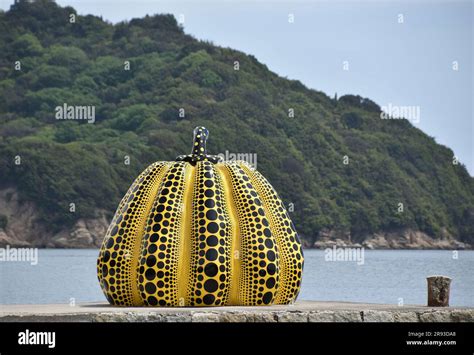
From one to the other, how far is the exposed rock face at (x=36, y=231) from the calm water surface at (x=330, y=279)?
3.54ft

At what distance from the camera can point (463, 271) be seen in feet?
300

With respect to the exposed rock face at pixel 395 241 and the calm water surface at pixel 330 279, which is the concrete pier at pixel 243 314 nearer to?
the calm water surface at pixel 330 279

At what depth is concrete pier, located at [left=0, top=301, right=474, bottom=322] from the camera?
21.2 m

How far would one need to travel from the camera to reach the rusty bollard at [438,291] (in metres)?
24.2

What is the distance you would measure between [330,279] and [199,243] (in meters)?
52.7

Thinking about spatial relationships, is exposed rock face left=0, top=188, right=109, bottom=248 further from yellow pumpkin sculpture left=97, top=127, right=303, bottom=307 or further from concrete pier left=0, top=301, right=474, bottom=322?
concrete pier left=0, top=301, right=474, bottom=322

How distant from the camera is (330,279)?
75.9 meters

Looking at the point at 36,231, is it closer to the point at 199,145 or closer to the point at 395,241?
the point at 395,241

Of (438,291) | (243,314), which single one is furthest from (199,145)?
(438,291)

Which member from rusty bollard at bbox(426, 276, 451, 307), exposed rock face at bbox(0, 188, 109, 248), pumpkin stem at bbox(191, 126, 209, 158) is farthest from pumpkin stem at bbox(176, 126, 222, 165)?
exposed rock face at bbox(0, 188, 109, 248)

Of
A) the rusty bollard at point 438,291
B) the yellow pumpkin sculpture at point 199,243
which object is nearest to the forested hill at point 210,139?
the yellow pumpkin sculpture at point 199,243
